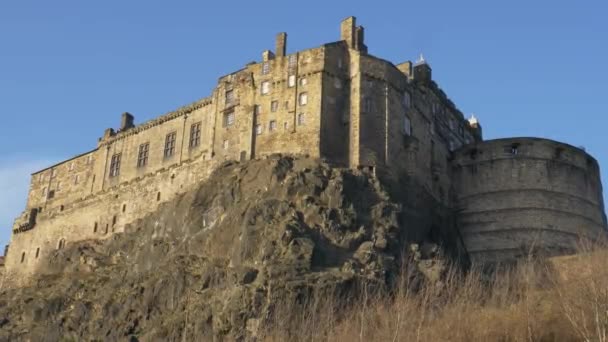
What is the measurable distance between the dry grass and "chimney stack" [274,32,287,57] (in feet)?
72.0

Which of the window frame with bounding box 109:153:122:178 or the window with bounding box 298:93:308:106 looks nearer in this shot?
the window with bounding box 298:93:308:106

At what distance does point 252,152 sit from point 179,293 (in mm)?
13303

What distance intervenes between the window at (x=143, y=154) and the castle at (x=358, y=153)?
0.35 ft

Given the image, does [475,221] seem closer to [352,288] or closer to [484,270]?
[484,270]

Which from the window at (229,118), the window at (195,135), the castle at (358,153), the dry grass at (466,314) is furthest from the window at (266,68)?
the dry grass at (466,314)

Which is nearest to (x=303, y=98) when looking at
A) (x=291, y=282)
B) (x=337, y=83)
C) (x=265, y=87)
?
(x=337, y=83)

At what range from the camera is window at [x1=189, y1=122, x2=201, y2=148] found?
65.1m

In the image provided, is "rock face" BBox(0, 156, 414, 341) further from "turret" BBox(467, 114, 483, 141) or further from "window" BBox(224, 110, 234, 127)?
"turret" BBox(467, 114, 483, 141)

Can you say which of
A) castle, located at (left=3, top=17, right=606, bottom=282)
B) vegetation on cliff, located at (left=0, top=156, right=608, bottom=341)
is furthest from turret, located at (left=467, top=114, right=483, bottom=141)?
vegetation on cliff, located at (left=0, top=156, right=608, bottom=341)

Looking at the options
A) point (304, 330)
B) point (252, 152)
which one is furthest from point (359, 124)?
point (304, 330)

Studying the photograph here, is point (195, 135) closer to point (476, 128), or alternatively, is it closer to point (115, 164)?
point (115, 164)

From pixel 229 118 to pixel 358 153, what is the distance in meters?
11.7

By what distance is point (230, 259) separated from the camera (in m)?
50.5

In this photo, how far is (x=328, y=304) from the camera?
4462 centimetres
